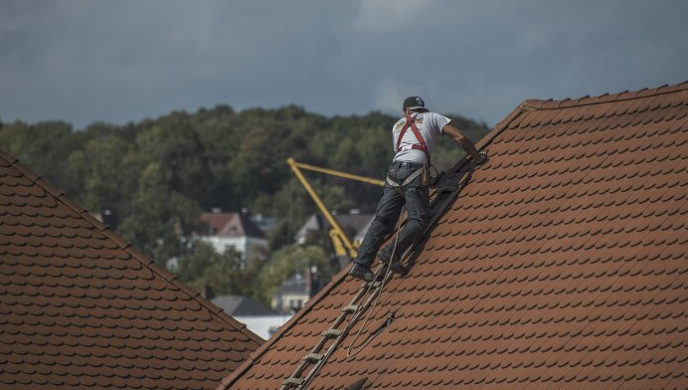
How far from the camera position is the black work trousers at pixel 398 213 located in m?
16.9

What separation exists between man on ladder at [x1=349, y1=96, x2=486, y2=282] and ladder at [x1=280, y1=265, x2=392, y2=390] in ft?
0.49

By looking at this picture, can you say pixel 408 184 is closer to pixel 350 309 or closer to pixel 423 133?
pixel 423 133

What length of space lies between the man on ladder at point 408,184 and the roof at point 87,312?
2.60 m

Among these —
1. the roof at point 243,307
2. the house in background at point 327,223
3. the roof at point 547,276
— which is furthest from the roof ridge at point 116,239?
the house in background at point 327,223

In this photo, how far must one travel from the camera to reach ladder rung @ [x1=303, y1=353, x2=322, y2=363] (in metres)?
16.4

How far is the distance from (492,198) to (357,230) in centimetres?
16210

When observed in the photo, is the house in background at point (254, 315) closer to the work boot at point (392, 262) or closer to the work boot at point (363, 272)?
the work boot at point (363, 272)

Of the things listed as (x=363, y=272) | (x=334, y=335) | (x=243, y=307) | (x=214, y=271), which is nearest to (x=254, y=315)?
(x=243, y=307)

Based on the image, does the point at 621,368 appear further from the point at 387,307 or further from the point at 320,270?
the point at 320,270

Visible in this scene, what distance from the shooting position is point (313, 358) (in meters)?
16.4

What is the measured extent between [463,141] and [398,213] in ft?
3.85

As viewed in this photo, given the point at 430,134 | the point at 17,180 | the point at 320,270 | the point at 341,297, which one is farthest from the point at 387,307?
the point at 320,270

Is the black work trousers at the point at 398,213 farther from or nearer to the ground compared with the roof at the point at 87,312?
farther from the ground

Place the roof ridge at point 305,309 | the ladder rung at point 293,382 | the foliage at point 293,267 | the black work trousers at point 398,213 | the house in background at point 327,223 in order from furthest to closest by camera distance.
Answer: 1. the house in background at point 327,223
2. the foliage at point 293,267
3. the roof ridge at point 305,309
4. the black work trousers at point 398,213
5. the ladder rung at point 293,382
